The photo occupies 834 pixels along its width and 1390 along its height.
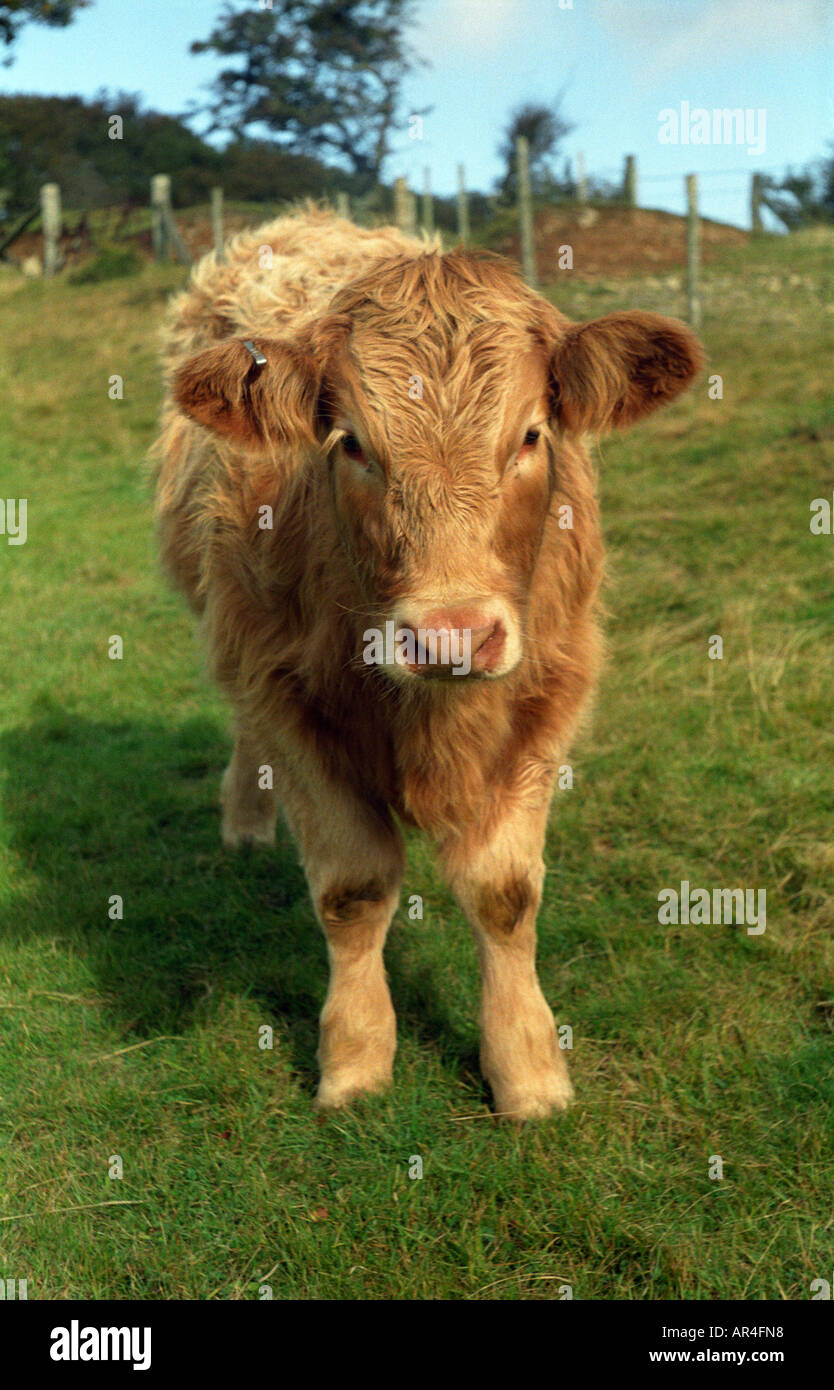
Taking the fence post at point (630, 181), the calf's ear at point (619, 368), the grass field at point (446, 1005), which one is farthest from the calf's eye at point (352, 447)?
the fence post at point (630, 181)

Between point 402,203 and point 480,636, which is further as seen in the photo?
point 402,203

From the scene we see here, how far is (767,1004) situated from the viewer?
3682 millimetres

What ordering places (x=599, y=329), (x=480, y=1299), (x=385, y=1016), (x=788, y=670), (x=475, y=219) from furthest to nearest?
(x=475, y=219) < (x=788, y=670) < (x=385, y=1016) < (x=599, y=329) < (x=480, y=1299)

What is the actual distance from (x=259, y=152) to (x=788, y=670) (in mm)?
26915

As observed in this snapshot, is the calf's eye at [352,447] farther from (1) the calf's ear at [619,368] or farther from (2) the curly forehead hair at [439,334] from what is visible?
(1) the calf's ear at [619,368]

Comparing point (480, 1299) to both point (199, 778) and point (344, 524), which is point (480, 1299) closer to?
point (344, 524)

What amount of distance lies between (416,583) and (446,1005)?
170 centimetres

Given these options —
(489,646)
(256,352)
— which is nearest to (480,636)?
(489,646)

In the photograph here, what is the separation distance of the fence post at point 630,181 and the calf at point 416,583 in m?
18.1

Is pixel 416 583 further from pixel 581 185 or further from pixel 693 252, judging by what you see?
pixel 581 185

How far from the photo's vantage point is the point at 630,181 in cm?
2067

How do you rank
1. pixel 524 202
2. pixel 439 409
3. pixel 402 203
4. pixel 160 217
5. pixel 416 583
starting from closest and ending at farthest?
pixel 416 583 < pixel 439 409 < pixel 402 203 < pixel 524 202 < pixel 160 217

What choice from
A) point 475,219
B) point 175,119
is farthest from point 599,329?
point 175,119

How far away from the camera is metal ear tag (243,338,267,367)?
9.84 ft
